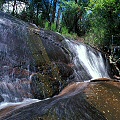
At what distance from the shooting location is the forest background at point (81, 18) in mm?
13469

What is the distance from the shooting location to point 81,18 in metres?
20.4

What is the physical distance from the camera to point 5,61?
6.66 m

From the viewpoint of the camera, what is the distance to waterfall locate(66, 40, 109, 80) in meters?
9.06

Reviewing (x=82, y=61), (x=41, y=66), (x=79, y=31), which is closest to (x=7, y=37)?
(x=41, y=66)

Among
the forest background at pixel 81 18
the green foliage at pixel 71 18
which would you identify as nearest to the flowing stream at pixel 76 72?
the forest background at pixel 81 18

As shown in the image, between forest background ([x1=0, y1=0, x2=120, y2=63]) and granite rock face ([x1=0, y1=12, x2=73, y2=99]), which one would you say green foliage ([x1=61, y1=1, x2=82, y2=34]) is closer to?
forest background ([x1=0, y1=0, x2=120, y2=63])

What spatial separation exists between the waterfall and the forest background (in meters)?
1.12

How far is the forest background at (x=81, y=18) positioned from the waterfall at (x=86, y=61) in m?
1.12

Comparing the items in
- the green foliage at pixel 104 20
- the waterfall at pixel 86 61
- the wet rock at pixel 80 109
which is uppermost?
the green foliage at pixel 104 20

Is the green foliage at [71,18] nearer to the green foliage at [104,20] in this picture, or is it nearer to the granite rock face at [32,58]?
the green foliage at [104,20]

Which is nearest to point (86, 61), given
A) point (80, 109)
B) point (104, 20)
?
point (104, 20)

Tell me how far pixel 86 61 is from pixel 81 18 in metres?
10.6

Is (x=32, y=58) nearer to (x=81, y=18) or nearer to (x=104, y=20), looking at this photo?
(x=104, y=20)

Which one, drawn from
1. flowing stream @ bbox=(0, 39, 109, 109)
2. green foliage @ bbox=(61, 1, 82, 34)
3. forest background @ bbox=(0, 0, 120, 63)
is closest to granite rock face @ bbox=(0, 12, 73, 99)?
flowing stream @ bbox=(0, 39, 109, 109)
